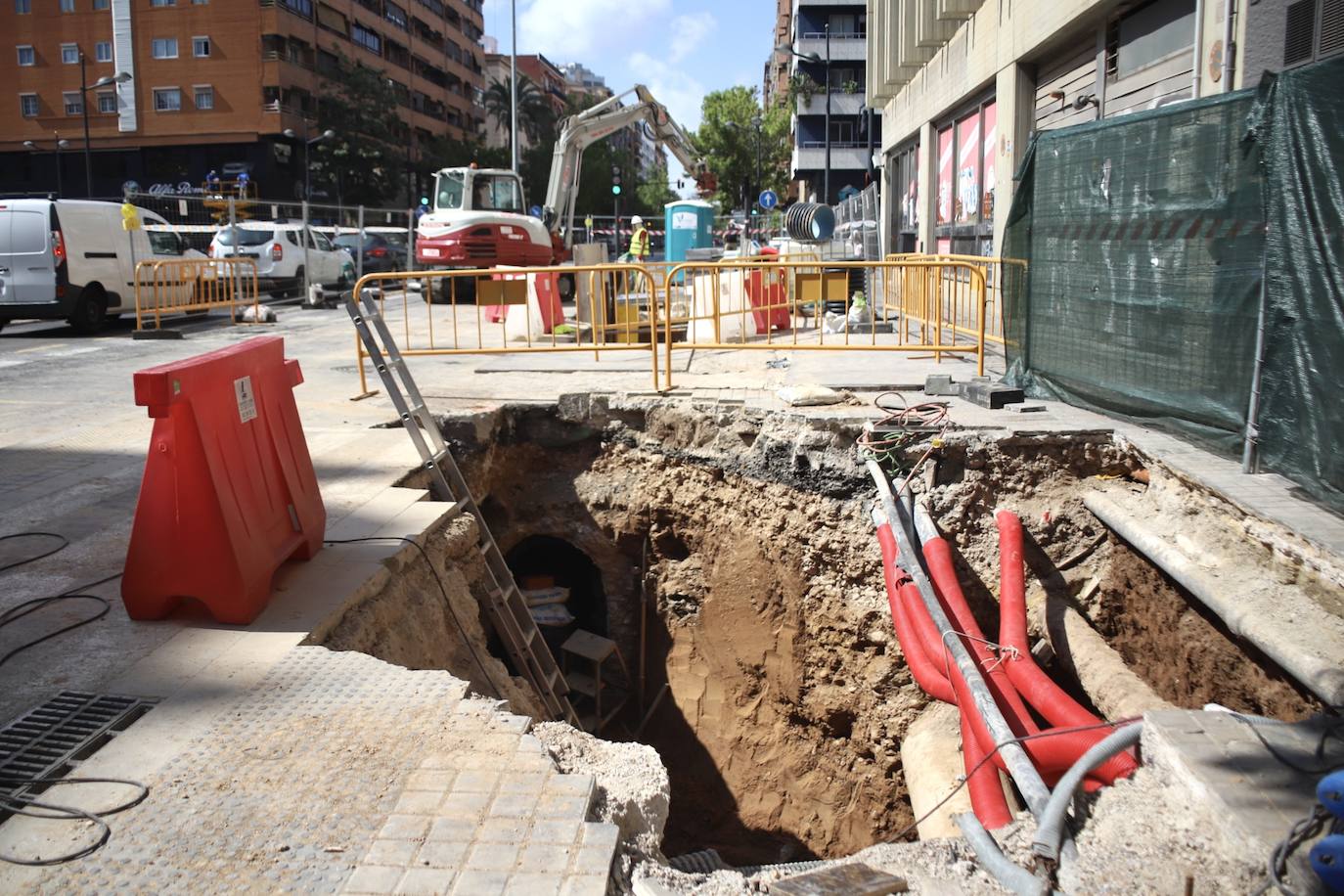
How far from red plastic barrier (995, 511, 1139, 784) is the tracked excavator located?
54.2 feet

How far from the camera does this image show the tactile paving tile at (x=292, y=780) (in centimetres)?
275

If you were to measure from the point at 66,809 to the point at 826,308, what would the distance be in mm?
13696

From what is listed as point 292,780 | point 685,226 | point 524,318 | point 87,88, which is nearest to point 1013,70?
point 524,318

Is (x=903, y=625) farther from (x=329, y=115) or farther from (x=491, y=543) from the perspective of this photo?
(x=329, y=115)

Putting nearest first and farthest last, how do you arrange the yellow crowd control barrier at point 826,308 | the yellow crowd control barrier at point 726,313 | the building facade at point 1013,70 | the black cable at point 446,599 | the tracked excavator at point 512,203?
1. the black cable at point 446,599
2. the building facade at point 1013,70
3. the yellow crowd control barrier at point 726,313
4. the yellow crowd control barrier at point 826,308
5. the tracked excavator at point 512,203

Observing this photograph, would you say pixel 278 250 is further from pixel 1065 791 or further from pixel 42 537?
pixel 1065 791

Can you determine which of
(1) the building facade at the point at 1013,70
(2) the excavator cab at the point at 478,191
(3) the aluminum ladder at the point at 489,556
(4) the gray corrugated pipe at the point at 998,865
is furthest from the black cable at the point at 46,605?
(2) the excavator cab at the point at 478,191

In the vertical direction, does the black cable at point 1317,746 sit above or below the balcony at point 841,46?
below

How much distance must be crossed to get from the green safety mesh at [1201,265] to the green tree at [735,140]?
63088 millimetres

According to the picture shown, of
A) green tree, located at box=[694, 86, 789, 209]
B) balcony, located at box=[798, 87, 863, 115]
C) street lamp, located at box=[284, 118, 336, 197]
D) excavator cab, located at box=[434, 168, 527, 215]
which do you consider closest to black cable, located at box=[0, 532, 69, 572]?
excavator cab, located at box=[434, 168, 527, 215]

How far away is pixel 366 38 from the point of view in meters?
60.3

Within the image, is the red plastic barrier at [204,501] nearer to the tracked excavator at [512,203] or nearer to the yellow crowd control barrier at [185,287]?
the yellow crowd control barrier at [185,287]

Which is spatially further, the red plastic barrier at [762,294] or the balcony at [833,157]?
the balcony at [833,157]

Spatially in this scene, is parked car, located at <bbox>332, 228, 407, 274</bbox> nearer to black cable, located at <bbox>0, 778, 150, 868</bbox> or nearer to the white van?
the white van
